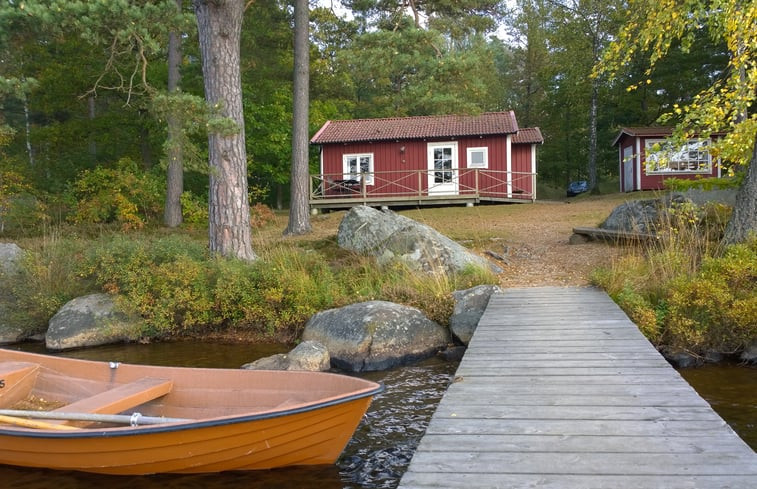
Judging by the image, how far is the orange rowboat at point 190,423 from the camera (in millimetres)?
4059

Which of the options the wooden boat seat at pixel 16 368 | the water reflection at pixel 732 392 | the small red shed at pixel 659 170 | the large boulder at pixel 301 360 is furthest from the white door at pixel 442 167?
the wooden boat seat at pixel 16 368

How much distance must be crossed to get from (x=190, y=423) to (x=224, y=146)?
7133 mm

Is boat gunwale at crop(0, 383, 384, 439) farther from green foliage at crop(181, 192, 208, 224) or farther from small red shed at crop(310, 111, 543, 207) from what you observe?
small red shed at crop(310, 111, 543, 207)

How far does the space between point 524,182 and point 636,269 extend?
51.1 ft

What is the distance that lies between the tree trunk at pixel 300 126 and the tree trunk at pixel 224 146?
546cm

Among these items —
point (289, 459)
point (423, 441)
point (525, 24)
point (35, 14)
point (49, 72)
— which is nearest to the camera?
point (423, 441)

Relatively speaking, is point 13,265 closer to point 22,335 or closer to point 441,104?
point 22,335

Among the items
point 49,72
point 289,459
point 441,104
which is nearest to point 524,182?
point 441,104

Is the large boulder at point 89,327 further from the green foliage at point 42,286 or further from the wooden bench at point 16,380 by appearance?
the wooden bench at point 16,380

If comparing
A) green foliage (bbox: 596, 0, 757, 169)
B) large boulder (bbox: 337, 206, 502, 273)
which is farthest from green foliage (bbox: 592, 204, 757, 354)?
large boulder (bbox: 337, 206, 502, 273)

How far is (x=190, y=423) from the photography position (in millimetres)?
3980

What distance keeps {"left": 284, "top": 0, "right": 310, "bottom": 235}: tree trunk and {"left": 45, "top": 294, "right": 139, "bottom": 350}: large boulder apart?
687cm

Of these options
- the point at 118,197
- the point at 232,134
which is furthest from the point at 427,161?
the point at 232,134

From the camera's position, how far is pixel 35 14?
789cm
